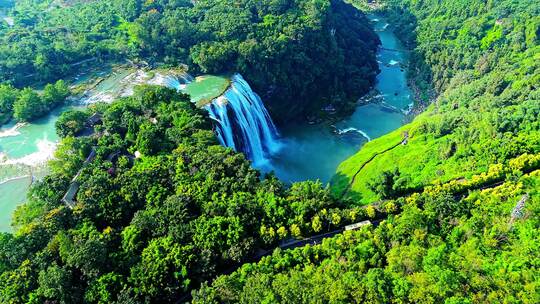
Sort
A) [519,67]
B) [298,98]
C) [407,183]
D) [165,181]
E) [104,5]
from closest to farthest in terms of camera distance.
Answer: [165,181] → [407,183] → [519,67] → [298,98] → [104,5]

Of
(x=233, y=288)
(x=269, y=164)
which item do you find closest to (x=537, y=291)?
(x=233, y=288)

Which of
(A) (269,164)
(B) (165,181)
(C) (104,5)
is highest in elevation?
(C) (104,5)

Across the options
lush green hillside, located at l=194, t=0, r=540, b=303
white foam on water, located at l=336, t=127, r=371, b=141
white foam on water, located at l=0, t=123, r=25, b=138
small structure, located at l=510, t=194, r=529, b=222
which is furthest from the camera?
white foam on water, located at l=336, t=127, r=371, b=141

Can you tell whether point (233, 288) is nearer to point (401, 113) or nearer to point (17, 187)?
point (17, 187)

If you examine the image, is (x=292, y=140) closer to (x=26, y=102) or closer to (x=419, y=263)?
(x=26, y=102)

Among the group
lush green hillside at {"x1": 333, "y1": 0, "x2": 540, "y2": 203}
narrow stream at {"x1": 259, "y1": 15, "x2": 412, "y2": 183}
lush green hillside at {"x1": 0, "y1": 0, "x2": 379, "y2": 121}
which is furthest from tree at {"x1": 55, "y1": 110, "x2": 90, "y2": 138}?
lush green hillside at {"x1": 333, "y1": 0, "x2": 540, "y2": 203}

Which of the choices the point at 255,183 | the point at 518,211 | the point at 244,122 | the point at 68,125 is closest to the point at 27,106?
the point at 68,125

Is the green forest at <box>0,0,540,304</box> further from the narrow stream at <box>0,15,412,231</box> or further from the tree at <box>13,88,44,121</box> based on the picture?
the narrow stream at <box>0,15,412,231</box>
